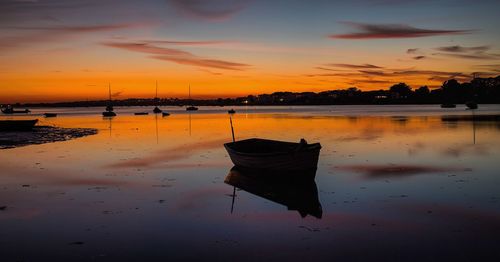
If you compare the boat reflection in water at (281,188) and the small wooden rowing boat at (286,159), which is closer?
the boat reflection in water at (281,188)

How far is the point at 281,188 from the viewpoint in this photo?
18328 mm

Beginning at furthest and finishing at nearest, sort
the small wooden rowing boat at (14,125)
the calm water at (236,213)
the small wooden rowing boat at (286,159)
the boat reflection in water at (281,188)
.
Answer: the small wooden rowing boat at (14,125)
the small wooden rowing boat at (286,159)
the boat reflection in water at (281,188)
the calm water at (236,213)

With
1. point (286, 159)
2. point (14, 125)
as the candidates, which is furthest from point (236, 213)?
point (14, 125)

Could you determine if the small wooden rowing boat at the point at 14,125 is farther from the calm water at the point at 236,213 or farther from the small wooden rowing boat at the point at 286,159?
the small wooden rowing boat at the point at 286,159

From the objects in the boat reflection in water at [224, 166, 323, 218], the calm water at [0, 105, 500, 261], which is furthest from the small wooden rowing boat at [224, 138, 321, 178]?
the calm water at [0, 105, 500, 261]

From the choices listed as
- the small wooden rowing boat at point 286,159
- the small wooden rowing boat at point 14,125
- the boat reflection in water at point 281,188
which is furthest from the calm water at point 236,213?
the small wooden rowing boat at point 14,125

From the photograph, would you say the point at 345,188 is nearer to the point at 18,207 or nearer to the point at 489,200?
the point at 489,200

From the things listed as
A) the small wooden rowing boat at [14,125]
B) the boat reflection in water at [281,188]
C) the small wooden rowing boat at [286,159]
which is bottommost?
the boat reflection in water at [281,188]

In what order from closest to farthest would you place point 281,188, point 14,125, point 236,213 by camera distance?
1. point 236,213
2. point 281,188
3. point 14,125

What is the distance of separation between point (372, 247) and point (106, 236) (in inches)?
246

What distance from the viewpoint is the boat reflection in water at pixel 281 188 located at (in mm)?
15180

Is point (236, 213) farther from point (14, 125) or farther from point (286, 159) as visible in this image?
point (14, 125)

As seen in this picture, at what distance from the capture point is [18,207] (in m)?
15.1

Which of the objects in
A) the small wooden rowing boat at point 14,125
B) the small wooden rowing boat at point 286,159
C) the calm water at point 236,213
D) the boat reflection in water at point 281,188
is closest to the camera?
the calm water at point 236,213
